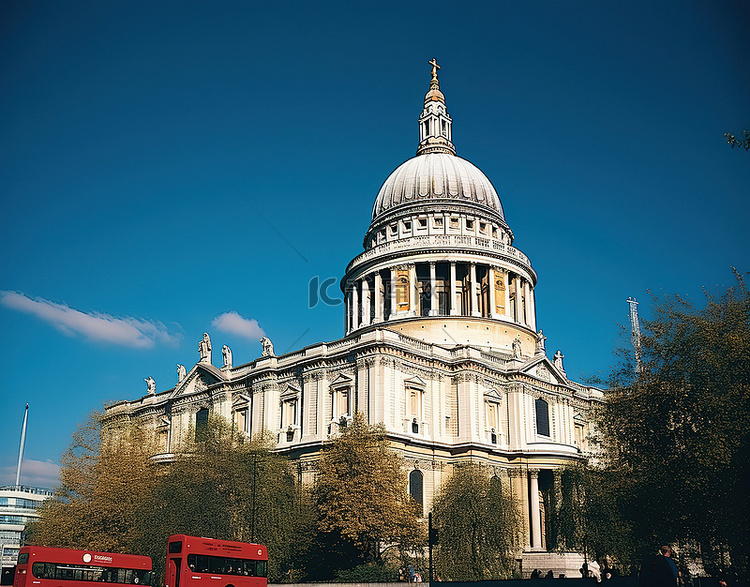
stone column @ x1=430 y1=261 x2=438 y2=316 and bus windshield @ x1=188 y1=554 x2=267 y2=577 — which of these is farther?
stone column @ x1=430 y1=261 x2=438 y2=316

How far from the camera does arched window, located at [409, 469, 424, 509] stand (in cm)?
5923

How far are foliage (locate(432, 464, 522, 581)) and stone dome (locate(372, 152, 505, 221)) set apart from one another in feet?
133

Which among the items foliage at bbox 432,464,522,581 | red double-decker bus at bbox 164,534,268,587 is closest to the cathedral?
foliage at bbox 432,464,522,581

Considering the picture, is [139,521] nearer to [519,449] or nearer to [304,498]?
[304,498]

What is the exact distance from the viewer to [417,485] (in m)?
59.8

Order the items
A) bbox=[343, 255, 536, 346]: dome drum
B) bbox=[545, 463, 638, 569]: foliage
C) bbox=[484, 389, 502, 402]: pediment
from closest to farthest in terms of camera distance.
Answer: bbox=[545, 463, 638, 569]: foliage < bbox=[484, 389, 502, 402]: pediment < bbox=[343, 255, 536, 346]: dome drum

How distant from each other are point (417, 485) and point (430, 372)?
900cm

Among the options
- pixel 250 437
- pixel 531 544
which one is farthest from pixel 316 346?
pixel 531 544

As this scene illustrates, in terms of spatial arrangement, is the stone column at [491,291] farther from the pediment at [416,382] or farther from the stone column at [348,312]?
the pediment at [416,382]

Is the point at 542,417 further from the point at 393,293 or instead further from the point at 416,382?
the point at 393,293

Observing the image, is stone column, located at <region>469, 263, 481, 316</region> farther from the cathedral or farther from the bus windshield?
the bus windshield

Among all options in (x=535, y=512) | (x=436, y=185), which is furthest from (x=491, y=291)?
(x=535, y=512)

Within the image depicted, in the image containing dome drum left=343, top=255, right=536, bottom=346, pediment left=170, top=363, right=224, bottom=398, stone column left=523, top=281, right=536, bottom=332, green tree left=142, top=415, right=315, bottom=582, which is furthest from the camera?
stone column left=523, top=281, right=536, bottom=332

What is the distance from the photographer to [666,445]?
35.4 metres
